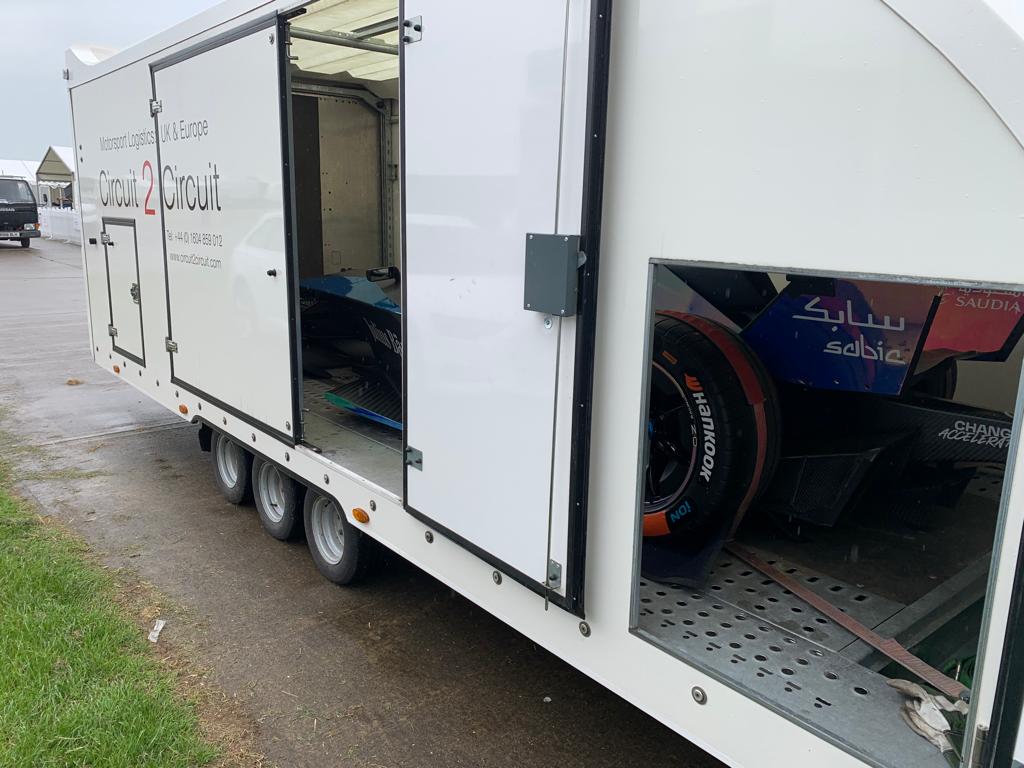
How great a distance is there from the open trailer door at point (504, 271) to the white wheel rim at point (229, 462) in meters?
2.31

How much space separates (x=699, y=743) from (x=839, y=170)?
1308mm

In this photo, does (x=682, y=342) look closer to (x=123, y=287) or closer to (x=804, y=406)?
(x=804, y=406)

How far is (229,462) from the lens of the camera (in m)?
4.87

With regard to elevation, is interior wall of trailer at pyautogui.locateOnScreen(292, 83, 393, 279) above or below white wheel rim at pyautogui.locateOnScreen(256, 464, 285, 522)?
above

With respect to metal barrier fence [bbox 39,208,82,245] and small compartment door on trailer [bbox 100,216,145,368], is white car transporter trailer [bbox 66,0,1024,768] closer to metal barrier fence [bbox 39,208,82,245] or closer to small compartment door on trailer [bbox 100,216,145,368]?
small compartment door on trailer [bbox 100,216,145,368]

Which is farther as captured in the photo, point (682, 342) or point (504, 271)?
point (682, 342)

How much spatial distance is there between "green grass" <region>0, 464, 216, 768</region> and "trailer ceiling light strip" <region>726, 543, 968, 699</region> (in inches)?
74.9

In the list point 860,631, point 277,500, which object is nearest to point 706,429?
point 860,631

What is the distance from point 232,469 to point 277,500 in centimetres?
64

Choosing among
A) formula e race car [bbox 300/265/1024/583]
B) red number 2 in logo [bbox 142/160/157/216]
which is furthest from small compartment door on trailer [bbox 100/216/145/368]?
formula e race car [bbox 300/265/1024/583]

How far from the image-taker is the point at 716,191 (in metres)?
1.71

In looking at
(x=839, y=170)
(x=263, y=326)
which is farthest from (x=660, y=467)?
(x=263, y=326)

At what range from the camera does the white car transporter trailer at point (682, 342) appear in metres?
1.43

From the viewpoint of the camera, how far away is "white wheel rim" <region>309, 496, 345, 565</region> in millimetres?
3846
